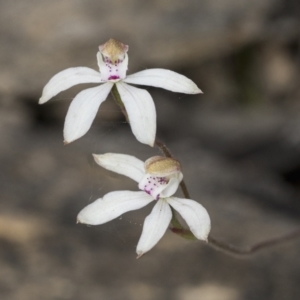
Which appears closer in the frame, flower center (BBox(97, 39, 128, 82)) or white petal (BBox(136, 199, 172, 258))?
white petal (BBox(136, 199, 172, 258))

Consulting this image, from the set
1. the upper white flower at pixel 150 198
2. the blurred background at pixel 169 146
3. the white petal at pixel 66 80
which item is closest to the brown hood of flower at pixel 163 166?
the upper white flower at pixel 150 198

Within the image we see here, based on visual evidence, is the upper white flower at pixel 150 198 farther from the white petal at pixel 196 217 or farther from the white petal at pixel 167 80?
the white petal at pixel 167 80

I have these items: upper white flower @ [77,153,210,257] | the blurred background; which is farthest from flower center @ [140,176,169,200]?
the blurred background

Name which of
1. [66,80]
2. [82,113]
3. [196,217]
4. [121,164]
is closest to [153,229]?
[196,217]

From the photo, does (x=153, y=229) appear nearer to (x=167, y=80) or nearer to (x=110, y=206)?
(x=110, y=206)

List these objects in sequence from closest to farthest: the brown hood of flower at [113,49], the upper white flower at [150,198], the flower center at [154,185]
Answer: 1. the upper white flower at [150,198]
2. the flower center at [154,185]
3. the brown hood of flower at [113,49]

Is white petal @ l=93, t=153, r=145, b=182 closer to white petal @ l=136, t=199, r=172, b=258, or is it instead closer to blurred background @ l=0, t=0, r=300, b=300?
white petal @ l=136, t=199, r=172, b=258

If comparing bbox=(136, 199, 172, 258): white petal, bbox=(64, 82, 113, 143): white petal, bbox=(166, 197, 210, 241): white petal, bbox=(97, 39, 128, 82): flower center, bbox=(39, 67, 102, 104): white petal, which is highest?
bbox=(97, 39, 128, 82): flower center
